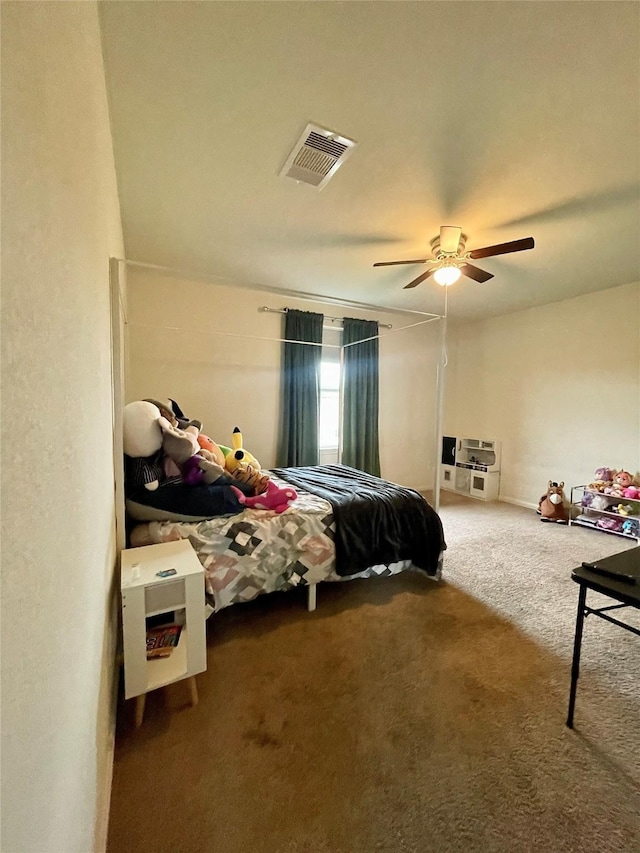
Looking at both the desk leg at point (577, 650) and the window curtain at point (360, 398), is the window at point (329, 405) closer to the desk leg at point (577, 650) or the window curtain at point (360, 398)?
the window curtain at point (360, 398)

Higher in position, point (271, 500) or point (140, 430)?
point (140, 430)

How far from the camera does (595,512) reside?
3832 millimetres

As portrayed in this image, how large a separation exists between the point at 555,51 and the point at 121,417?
7.60 ft

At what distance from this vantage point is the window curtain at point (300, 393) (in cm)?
411

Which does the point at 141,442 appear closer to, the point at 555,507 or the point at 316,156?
the point at 316,156

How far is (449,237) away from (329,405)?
2475 mm

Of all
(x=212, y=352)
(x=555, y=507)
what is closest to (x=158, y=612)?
(x=212, y=352)

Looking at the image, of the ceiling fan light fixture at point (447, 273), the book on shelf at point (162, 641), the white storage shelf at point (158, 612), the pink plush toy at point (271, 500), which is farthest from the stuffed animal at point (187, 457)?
the ceiling fan light fixture at point (447, 273)

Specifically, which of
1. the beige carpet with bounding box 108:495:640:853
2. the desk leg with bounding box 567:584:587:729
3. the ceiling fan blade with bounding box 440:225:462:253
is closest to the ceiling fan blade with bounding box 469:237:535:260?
the ceiling fan blade with bounding box 440:225:462:253

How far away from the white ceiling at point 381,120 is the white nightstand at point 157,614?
163 cm

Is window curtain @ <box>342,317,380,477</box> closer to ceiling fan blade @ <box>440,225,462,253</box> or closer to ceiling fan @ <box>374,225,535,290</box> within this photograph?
ceiling fan @ <box>374,225,535,290</box>

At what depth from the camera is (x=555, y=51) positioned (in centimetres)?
130

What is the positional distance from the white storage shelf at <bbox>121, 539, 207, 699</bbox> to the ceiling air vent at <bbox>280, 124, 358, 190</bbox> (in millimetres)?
2033

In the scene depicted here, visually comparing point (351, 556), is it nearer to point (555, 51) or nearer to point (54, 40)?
point (54, 40)
